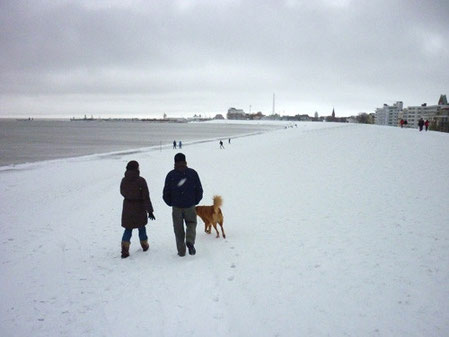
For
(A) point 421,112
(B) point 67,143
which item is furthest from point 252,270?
(A) point 421,112

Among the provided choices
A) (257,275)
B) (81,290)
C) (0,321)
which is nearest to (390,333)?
(257,275)

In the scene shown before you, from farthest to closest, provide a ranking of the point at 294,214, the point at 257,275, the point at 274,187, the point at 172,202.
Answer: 1. the point at 274,187
2. the point at 294,214
3. the point at 172,202
4. the point at 257,275

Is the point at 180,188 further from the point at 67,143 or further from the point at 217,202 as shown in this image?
the point at 67,143

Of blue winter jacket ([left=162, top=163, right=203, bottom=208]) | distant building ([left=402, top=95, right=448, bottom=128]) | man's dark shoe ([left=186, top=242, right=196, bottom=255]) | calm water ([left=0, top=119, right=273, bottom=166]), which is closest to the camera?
blue winter jacket ([left=162, top=163, right=203, bottom=208])

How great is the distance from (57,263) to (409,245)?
24.6ft

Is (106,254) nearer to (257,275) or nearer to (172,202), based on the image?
(172,202)

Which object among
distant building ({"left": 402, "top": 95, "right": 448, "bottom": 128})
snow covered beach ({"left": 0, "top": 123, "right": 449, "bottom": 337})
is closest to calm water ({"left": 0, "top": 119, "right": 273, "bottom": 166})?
snow covered beach ({"left": 0, "top": 123, "right": 449, "bottom": 337})

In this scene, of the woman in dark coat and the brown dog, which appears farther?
the brown dog

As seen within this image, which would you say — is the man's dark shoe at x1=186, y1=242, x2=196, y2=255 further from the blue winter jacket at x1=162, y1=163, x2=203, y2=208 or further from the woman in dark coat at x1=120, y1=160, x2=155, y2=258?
the woman in dark coat at x1=120, y1=160, x2=155, y2=258

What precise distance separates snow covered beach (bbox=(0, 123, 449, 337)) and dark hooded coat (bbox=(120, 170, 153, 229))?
34.6 inches

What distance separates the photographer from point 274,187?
12.8m

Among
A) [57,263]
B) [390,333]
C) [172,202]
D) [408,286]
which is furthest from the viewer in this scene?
[57,263]

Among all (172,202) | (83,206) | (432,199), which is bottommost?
(83,206)

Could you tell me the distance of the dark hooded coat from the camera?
19.2ft
